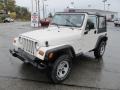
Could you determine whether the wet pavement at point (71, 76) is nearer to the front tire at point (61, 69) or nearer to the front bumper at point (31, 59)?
the front tire at point (61, 69)

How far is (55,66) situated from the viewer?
197 inches

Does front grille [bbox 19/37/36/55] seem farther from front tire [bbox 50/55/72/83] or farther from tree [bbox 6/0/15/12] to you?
tree [bbox 6/0/15/12]

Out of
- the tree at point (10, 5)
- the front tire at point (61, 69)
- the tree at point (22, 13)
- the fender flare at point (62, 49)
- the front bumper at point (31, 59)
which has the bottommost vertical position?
the front tire at point (61, 69)

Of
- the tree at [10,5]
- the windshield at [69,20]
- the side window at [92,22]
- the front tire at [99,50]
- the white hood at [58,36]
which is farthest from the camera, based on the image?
the tree at [10,5]

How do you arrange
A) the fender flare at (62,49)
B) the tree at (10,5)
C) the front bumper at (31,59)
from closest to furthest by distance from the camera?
the fender flare at (62,49)
the front bumper at (31,59)
the tree at (10,5)

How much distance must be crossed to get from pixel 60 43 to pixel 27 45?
98 cm

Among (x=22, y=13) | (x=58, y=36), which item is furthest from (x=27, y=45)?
(x=22, y=13)

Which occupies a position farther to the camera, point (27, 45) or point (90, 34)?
point (90, 34)

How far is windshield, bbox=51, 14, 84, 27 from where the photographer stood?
641cm

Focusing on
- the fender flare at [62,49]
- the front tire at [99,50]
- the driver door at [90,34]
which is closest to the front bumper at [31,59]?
the fender flare at [62,49]

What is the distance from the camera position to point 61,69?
536 centimetres

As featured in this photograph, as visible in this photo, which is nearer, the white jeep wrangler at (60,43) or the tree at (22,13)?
the white jeep wrangler at (60,43)

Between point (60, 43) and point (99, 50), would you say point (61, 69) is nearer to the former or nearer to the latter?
point (60, 43)

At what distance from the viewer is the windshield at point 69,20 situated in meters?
6.41
